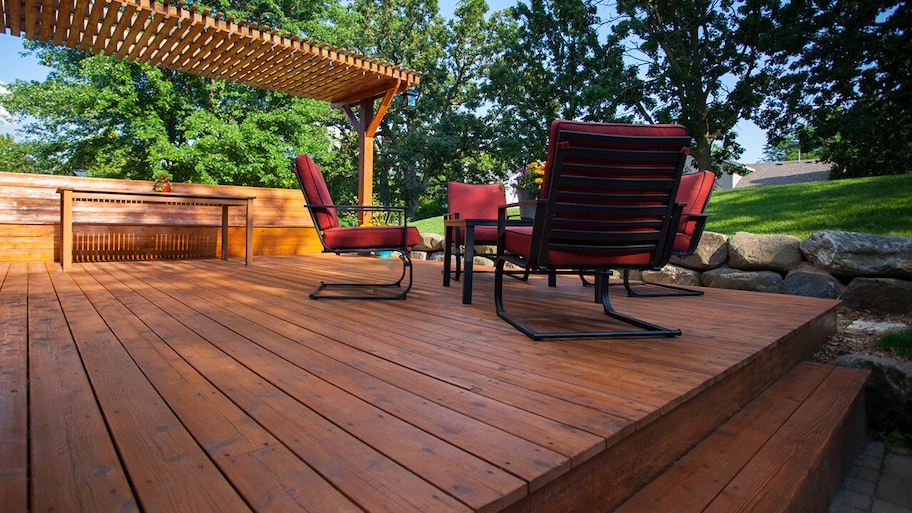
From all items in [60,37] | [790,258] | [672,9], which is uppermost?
[672,9]

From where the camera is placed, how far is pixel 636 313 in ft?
8.66

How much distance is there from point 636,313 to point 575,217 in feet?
3.19

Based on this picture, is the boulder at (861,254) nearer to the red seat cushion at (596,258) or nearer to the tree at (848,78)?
the red seat cushion at (596,258)

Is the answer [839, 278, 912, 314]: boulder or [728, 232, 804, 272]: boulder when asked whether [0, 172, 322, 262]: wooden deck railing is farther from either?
[839, 278, 912, 314]: boulder

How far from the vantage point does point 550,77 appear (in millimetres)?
15906

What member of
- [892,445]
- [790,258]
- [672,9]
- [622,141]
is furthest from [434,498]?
[672,9]

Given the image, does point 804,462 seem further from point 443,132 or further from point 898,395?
point 443,132

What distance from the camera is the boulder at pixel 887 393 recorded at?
2264mm

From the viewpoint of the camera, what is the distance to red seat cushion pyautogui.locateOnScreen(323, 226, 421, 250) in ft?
9.98

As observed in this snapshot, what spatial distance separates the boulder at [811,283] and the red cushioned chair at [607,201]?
2426 millimetres

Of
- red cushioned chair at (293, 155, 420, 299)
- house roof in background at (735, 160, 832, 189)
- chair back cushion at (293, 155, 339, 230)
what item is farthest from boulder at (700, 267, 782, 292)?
house roof in background at (735, 160, 832, 189)

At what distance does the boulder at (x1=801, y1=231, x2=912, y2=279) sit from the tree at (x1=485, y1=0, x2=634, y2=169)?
10640mm

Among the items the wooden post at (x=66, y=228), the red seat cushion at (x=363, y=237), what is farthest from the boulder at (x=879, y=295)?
the wooden post at (x=66, y=228)

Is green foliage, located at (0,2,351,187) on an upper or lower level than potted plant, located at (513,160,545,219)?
upper
